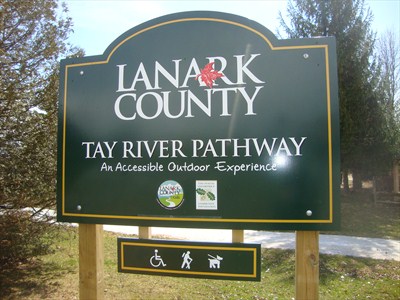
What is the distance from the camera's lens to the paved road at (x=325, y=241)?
280 inches

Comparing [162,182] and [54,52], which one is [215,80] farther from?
[54,52]

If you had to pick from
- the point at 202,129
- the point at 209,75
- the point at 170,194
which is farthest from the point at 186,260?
the point at 209,75

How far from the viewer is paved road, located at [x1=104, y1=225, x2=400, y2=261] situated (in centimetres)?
711

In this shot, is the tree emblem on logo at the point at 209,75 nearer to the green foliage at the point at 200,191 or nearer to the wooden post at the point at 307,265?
the green foliage at the point at 200,191

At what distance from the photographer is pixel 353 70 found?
1151 cm

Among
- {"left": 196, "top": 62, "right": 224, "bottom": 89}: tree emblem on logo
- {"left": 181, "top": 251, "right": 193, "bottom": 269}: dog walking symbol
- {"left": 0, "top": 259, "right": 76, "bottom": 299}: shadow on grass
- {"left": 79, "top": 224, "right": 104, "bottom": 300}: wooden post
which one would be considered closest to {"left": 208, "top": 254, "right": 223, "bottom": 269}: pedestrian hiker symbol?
{"left": 181, "top": 251, "right": 193, "bottom": 269}: dog walking symbol

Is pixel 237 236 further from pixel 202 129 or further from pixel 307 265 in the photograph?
pixel 202 129

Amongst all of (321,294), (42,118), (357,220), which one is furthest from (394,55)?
(42,118)

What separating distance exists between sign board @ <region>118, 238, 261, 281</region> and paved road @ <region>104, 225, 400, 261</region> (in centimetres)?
432

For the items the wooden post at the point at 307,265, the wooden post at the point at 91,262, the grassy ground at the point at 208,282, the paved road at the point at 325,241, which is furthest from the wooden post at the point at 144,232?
the paved road at the point at 325,241

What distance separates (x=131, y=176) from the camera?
9.72 feet

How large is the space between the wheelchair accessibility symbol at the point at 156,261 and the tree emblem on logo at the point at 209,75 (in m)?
1.43

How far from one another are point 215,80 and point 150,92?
559mm

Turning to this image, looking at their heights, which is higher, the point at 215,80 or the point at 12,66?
the point at 12,66
